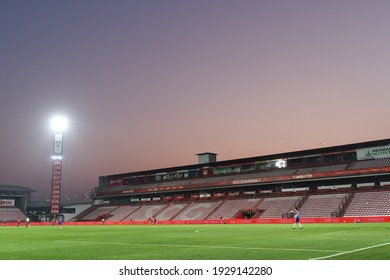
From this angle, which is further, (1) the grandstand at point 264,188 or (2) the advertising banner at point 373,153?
(2) the advertising banner at point 373,153

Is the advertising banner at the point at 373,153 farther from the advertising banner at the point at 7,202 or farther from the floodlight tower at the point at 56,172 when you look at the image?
the advertising banner at the point at 7,202

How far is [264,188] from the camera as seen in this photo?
3346 inches

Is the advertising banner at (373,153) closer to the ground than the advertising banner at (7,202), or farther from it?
farther from it

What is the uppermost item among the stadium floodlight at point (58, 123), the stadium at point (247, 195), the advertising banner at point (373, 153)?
the stadium floodlight at point (58, 123)

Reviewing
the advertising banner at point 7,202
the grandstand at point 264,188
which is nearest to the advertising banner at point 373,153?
the grandstand at point 264,188

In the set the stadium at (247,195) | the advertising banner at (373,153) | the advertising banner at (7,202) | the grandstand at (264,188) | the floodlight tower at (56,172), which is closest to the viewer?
the stadium at (247,195)

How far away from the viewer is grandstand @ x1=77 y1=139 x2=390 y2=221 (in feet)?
224

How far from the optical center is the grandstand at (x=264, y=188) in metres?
68.3

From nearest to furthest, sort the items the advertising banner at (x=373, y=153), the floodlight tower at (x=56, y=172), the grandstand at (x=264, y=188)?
1. the grandstand at (x=264, y=188)
2. the advertising banner at (x=373, y=153)
3. the floodlight tower at (x=56, y=172)

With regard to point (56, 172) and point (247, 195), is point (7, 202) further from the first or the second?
point (247, 195)

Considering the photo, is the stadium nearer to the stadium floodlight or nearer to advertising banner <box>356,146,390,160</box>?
advertising banner <box>356,146,390,160</box>

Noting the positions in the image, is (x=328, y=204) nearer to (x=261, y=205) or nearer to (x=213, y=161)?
(x=261, y=205)
